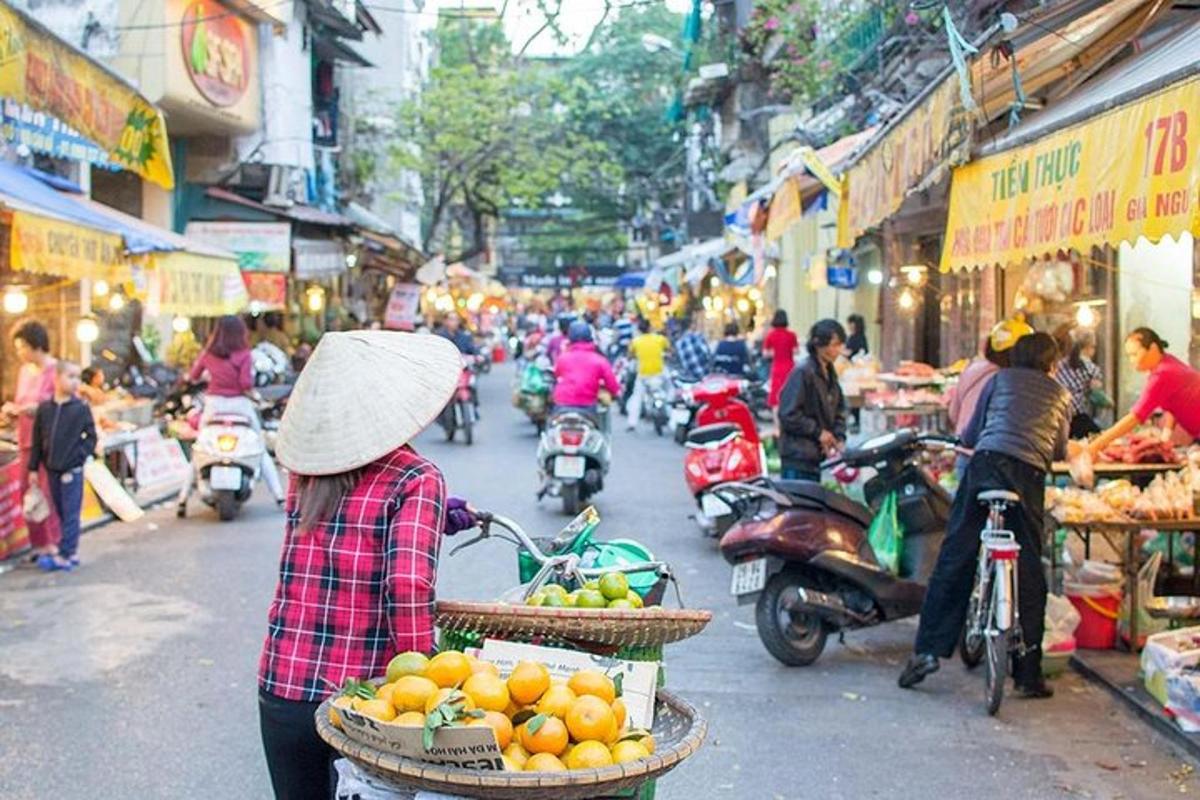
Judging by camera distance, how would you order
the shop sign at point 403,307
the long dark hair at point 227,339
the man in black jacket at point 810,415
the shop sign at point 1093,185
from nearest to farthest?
the shop sign at point 1093,185 → the man in black jacket at point 810,415 → the long dark hair at point 227,339 → the shop sign at point 403,307

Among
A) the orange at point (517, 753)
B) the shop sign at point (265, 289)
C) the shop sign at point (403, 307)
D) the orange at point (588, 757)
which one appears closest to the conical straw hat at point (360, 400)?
the orange at point (517, 753)

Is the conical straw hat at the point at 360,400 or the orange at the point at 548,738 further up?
the conical straw hat at the point at 360,400

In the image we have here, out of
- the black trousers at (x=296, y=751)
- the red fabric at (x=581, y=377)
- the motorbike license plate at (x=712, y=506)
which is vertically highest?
the red fabric at (x=581, y=377)

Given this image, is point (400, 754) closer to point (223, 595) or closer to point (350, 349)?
point (350, 349)

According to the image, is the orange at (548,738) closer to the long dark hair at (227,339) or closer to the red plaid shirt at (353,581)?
the red plaid shirt at (353,581)

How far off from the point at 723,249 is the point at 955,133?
63.6 feet

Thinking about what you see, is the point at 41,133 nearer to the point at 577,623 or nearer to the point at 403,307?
the point at 577,623

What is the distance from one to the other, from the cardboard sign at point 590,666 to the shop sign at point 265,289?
58.8 feet

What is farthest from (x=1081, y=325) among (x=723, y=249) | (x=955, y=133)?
(x=723, y=249)

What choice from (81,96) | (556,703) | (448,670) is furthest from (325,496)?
(81,96)

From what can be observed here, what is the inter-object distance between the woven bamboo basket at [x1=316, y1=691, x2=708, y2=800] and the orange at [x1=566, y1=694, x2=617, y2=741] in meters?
0.11

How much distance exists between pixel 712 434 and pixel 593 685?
8565 mm

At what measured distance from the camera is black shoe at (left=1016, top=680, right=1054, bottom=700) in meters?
6.80

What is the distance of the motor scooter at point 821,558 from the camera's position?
7414 millimetres
